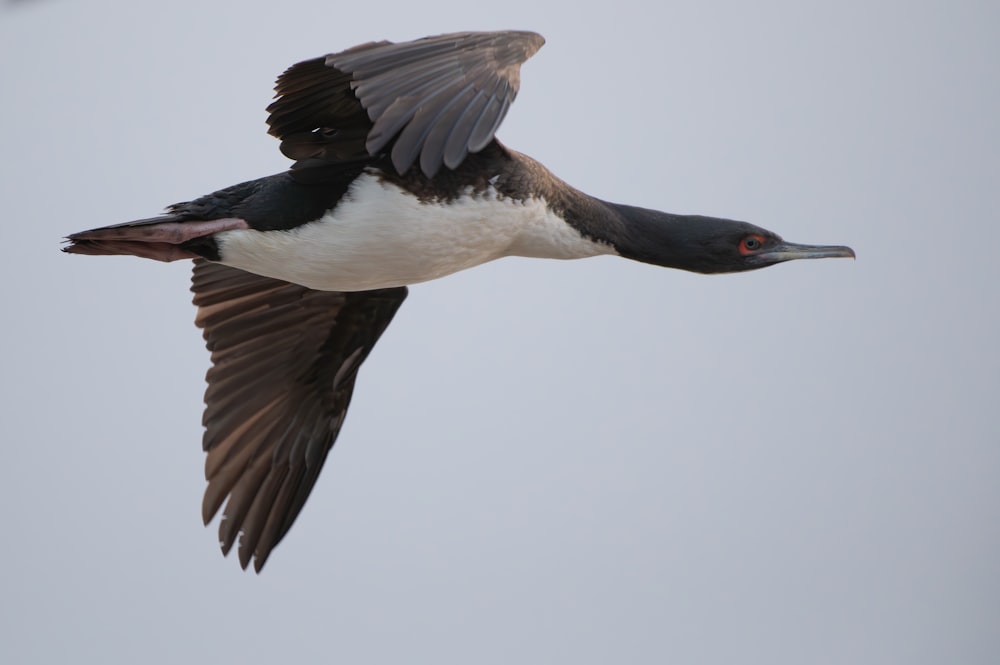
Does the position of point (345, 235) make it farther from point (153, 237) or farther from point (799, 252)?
point (799, 252)

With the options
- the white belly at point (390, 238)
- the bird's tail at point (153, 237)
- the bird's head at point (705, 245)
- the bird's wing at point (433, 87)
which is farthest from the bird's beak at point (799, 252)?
the bird's tail at point (153, 237)

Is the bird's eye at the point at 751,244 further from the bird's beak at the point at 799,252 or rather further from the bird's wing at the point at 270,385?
the bird's wing at the point at 270,385

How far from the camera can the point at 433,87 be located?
16.9ft

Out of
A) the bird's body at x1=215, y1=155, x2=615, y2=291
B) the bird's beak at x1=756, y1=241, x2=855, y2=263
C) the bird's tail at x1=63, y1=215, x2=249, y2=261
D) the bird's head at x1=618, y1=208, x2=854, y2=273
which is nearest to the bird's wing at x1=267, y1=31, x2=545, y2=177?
the bird's body at x1=215, y1=155, x2=615, y2=291

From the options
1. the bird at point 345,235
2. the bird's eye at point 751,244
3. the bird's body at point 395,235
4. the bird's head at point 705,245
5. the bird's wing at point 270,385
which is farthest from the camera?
the bird's wing at point 270,385

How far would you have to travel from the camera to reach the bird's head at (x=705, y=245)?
6996 mm

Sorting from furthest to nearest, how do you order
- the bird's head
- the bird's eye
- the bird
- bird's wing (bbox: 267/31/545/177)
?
1. the bird's eye
2. the bird's head
3. the bird
4. bird's wing (bbox: 267/31/545/177)

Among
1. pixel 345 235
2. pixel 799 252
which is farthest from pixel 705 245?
pixel 345 235

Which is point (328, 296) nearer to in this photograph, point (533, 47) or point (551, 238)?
point (551, 238)

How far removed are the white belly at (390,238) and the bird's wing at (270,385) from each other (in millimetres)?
1250

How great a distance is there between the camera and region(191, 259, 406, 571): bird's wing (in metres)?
7.62

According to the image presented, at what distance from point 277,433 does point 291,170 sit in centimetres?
194

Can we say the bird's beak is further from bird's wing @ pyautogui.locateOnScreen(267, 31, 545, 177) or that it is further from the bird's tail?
the bird's tail

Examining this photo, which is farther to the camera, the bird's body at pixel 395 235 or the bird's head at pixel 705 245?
the bird's head at pixel 705 245
